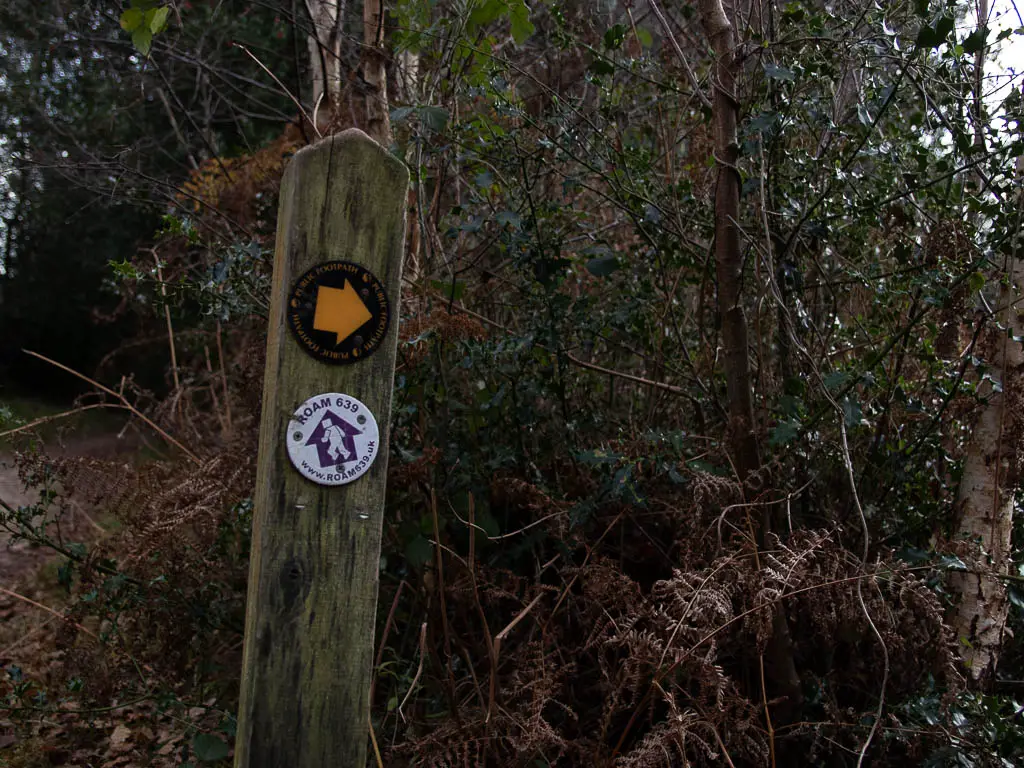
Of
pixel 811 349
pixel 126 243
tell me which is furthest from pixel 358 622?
pixel 126 243

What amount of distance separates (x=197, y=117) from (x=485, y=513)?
335 inches

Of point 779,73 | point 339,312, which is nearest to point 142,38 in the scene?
point 339,312

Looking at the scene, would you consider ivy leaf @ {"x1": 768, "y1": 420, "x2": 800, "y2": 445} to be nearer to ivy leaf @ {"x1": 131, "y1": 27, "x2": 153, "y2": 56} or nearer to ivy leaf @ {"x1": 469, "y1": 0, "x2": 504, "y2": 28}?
ivy leaf @ {"x1": 469, "y1": 0, "x2": 504, "y2": 28}

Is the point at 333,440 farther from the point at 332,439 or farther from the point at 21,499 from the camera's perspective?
the point at 21,499

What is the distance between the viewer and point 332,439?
220cm

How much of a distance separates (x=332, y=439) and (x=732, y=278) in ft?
6.32

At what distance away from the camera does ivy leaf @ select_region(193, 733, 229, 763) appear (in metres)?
3.29

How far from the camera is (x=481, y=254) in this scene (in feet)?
14.1

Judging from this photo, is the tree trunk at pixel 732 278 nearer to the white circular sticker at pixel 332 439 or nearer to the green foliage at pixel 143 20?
the white circular sticker at pixel 332 439

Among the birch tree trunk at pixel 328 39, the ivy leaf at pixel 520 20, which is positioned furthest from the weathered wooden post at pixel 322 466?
the birch tree trunk at pixel 328 39

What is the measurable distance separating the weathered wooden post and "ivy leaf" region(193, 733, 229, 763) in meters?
1.25

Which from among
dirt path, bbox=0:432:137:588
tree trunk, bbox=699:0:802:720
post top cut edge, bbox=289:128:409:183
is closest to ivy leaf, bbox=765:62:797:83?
tree trunk, bbox=699:0:802:720

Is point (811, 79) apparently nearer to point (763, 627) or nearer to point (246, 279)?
point (763, 627)

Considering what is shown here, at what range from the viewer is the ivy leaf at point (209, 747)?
3.29 metres
